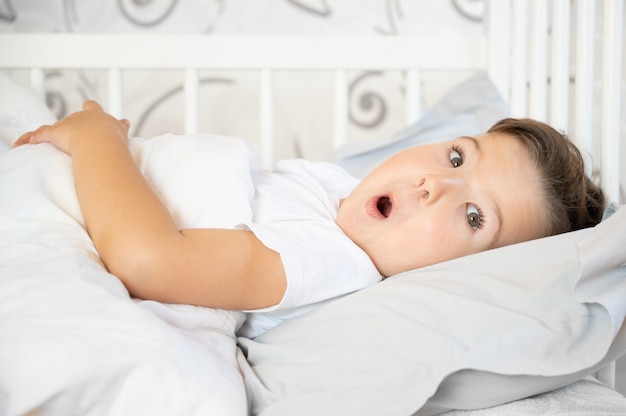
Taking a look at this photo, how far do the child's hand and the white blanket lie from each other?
5 cm

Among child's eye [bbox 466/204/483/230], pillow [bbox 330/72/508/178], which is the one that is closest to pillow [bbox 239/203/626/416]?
child's eye [bbox 466/204/483/230]

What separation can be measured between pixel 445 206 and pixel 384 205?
0.27 feet

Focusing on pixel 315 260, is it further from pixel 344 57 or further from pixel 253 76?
pixel 253 76

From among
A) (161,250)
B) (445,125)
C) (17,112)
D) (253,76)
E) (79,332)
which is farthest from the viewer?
(253,76)

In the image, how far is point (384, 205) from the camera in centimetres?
84

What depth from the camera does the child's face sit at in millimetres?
792

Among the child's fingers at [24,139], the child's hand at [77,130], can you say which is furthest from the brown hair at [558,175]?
the child's fingers at [24,139]

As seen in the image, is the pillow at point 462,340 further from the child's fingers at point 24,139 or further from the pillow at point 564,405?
the child's fingers at point 24,139

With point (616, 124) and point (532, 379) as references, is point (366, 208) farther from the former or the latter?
point (616, 124)

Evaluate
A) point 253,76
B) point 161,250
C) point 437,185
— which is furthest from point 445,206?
point 253,76

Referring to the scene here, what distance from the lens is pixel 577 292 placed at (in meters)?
0.65

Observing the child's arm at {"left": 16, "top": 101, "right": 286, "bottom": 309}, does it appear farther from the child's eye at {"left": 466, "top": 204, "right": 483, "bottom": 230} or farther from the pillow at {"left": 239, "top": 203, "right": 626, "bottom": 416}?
the child's eye at {"left": 466, "top": 204, "right": 483, "bottom": 230}

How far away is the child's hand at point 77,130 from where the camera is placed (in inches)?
31.0

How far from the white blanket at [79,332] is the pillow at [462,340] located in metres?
0.07
